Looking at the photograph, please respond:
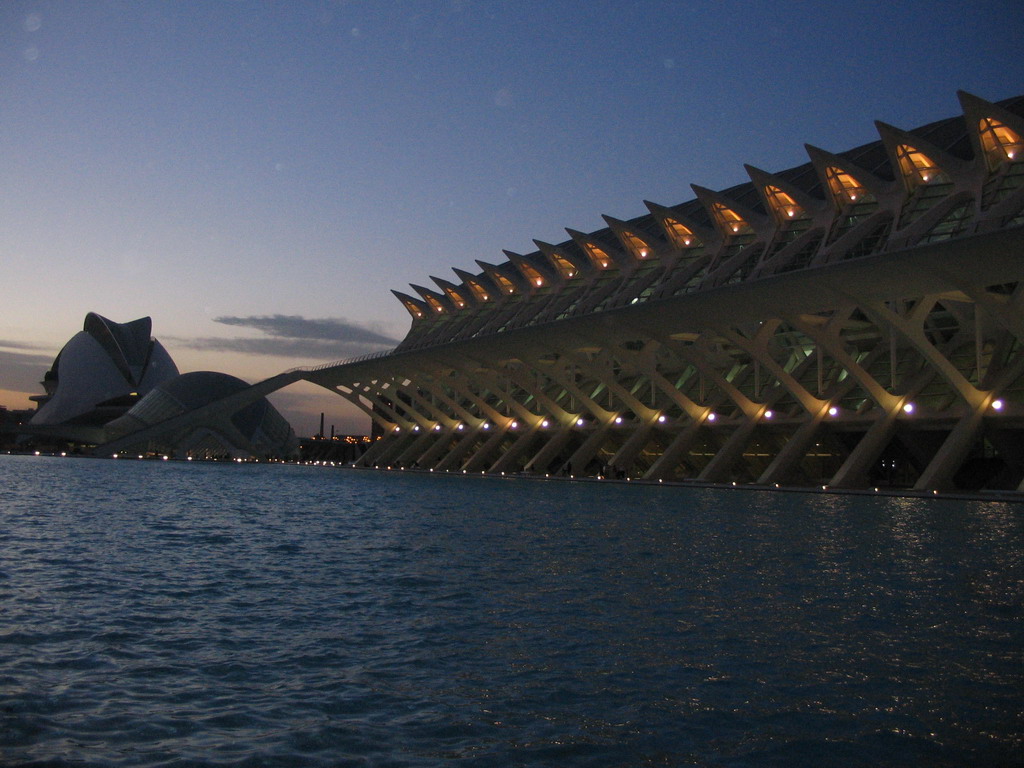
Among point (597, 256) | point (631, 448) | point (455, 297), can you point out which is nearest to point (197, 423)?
point (455, 297)

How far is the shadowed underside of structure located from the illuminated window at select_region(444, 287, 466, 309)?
276 inches

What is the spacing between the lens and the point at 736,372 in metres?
45.2

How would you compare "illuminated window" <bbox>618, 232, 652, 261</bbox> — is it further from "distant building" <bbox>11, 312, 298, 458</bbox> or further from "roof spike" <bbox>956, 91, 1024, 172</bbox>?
"distant building" <bbox>11, 312, 298, 458</bbox>

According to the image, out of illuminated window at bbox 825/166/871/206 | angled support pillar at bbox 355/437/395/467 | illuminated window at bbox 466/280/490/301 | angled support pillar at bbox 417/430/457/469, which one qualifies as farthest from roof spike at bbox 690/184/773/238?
angled support pillar at bbox 355/437/395/467

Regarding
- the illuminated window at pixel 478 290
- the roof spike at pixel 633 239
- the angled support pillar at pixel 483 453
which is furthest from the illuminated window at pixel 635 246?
the illuminated window at pixel 478 290

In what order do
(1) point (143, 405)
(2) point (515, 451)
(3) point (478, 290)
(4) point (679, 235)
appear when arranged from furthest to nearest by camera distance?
1. (1) point (143, 405)
2. (3) point (478, 290)
3. (2) point (515, 451)
4. (4) point (679, 235)

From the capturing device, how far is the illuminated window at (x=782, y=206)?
4038cm

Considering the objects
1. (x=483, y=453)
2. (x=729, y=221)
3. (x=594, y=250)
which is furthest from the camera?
(x=594, y=250)

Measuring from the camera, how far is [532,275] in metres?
59.7

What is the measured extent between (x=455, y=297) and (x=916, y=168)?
38575 millimetres

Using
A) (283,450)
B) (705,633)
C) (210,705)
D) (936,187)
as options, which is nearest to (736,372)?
(936,187)

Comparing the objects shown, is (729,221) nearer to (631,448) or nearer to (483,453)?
(631,448)

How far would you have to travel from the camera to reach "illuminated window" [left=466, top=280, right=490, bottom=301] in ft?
215

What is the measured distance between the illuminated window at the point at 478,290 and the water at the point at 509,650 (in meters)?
50.9
